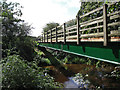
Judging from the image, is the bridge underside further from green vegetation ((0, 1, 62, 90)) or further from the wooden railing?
green vegetation ((0, 1, 62, 90))

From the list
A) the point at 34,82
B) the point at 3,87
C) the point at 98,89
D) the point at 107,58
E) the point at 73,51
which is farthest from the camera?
the point at 98,89

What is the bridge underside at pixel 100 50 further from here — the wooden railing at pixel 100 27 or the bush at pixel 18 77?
the bush at pixel 18 77

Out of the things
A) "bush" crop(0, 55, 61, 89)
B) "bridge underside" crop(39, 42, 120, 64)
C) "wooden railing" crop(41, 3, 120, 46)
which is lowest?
"bush" crop(0, 55, 61, 89)

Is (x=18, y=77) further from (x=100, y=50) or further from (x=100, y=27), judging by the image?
(x=100, y=27)

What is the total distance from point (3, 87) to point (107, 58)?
4.65 meters

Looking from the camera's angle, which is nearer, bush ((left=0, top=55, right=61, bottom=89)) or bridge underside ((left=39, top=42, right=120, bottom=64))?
bridge underside ((left=39, top=42, right=120, bottom=64))

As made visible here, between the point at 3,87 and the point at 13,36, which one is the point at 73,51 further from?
the point at 13,36

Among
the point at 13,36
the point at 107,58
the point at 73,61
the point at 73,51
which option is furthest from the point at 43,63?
the point at 107,58

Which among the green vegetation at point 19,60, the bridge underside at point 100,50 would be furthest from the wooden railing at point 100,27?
the green vegetation at point 19,60

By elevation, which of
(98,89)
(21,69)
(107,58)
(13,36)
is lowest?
(98,89)

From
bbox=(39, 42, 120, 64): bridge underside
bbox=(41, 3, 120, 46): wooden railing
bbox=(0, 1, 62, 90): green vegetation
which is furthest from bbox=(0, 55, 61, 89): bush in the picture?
bbox=(41, 3, 120, 46): wooden railing

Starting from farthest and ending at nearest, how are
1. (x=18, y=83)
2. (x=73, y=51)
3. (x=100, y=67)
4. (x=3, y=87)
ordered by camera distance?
(x=100, y=67), (x=73, y=51), (x=18, y=83), (x=3, y=87)

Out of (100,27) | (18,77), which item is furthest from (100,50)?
(18,77)

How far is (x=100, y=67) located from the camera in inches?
571
